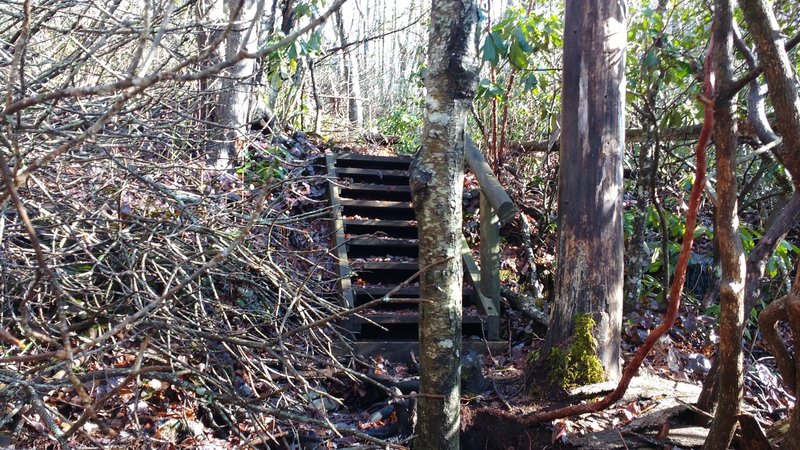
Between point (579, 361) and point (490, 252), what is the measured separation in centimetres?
203

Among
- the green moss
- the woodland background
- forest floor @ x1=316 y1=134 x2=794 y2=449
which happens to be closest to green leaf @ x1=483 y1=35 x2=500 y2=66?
the woodland background

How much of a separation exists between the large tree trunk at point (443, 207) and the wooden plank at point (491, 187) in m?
1.92

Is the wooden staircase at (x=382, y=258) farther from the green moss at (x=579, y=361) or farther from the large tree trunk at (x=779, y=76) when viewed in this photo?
the large tree trunk at (x=779, y=76)

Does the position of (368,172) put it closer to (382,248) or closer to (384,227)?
(384,227)

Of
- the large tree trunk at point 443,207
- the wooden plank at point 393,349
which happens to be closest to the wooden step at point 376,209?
the wooden plank at point 393,349

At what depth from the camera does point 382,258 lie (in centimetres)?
690

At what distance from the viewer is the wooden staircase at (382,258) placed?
5895mm

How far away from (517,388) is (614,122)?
189 centimetres

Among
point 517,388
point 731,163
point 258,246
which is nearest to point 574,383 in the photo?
point 517,388

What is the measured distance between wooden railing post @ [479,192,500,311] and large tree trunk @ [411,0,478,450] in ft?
9.07

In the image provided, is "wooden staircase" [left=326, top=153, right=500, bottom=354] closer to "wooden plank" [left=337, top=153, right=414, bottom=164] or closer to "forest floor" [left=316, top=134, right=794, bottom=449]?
"wooden plank" [left=337, top=153, right=414, bottom=164]

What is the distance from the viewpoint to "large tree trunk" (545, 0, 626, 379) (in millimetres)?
4344

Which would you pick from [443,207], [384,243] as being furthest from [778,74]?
[384,243]

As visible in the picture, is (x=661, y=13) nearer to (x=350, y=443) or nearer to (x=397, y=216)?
(x=397, y=216)
